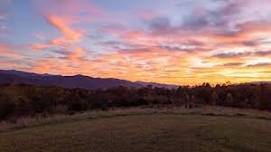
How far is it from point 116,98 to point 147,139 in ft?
103

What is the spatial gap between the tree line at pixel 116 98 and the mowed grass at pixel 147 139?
17.3 metres

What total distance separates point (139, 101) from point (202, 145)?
29.3 m

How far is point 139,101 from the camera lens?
150 feet

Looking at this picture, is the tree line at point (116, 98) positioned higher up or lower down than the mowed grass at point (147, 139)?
higher up

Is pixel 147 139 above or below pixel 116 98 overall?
below

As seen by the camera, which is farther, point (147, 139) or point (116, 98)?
point (116, 98)

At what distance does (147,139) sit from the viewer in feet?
57.9

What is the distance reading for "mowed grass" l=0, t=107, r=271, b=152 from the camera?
53.6 ft

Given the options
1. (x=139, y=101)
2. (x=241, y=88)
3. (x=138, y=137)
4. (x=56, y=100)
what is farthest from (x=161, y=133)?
(x=241, y=88)

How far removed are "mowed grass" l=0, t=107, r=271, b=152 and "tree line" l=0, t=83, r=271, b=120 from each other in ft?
56.7

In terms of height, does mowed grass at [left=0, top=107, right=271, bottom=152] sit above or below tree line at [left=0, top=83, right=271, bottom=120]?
below

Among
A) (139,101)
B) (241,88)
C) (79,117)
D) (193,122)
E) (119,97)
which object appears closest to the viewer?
(193,122)

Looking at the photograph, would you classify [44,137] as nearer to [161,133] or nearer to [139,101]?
[161,133]

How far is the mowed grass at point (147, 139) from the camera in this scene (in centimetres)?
1634
